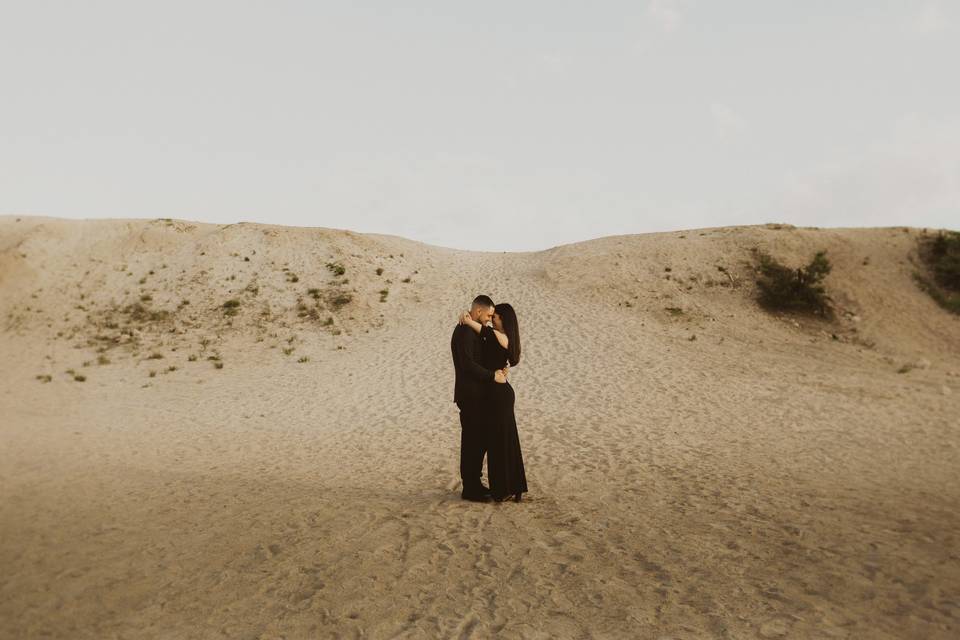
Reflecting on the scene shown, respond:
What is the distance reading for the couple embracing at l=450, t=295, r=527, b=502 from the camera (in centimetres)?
702

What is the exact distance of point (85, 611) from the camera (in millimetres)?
5035

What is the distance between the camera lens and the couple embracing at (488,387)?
23.0ft

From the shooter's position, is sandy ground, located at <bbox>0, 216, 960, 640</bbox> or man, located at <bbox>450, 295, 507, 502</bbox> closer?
sandy ground, located at <bbox>0, 216, 960, 640</bbox>

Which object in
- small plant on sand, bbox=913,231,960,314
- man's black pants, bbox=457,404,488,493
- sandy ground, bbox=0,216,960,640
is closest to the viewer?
sandy ground, bbox=0,216,960,640

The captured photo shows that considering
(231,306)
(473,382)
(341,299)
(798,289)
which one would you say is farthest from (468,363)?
(231,306)

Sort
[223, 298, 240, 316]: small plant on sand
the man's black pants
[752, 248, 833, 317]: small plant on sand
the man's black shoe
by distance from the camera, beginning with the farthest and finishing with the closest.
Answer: [223, 298, 240, 316]: small plant on sand
[752, 248, 833, 317]: small plant on sand
the man's black shoe
the man's black pants

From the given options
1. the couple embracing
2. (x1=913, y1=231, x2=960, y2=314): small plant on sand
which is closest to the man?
the couple embracing

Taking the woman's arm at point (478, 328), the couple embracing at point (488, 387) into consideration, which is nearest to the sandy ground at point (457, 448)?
the couple embracing at point (488, 387)

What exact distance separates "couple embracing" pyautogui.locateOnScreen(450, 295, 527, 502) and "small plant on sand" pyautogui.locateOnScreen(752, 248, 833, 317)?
62.1ft

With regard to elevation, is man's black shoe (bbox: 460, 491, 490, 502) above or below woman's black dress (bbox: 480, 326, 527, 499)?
below

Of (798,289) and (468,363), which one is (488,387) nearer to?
(468,363)

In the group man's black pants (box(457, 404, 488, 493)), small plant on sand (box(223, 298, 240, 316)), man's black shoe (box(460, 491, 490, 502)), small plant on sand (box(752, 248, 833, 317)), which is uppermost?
small plant on sand (box(752, 248, 833, 317))

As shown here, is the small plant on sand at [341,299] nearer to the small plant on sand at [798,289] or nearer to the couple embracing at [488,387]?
the small plant on sand at [798,289]

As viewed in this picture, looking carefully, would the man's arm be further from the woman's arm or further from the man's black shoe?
the man's black shoe
